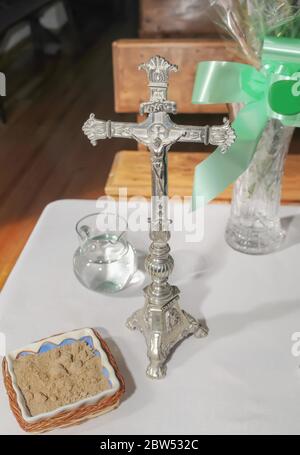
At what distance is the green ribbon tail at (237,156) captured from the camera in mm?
747

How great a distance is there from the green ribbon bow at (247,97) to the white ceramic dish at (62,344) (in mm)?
264

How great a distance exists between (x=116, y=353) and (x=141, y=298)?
11cm

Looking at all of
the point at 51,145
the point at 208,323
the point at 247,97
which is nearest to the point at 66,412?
the point at 208,323

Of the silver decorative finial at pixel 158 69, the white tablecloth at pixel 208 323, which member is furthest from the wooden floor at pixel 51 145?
the silver decorative finial at pixel 158 69

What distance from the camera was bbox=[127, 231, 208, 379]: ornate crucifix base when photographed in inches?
23.7

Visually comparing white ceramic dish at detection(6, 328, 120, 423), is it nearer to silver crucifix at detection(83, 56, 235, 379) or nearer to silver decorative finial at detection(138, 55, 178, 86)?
silver crucifix at detection(83, 56, 235, 379)

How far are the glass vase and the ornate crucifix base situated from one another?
21cm

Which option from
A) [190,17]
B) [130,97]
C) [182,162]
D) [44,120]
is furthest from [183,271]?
[44,120]

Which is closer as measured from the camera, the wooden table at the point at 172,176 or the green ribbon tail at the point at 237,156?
the green ribbon tail at the point at 237,156

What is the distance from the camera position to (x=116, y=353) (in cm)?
65

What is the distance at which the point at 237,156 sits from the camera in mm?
746

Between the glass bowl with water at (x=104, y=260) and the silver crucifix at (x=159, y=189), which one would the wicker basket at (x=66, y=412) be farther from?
the glass bowl with water at (x=104, y=260)
